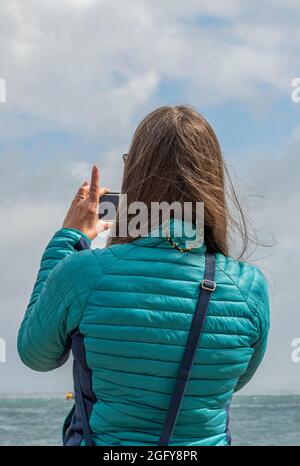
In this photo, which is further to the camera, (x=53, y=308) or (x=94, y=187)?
(x=94, y=187)

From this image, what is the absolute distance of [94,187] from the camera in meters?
2.58

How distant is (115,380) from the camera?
7.50ft

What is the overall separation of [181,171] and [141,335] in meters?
0.53

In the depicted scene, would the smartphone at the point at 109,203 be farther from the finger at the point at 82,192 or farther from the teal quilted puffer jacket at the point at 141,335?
the teal quilted puffer jacket at the point at 141,335

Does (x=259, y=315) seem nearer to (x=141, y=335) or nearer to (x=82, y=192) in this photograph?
(x=141, y=335)

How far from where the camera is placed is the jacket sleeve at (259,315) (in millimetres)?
2438

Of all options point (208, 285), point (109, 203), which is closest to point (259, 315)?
point (208, 285)

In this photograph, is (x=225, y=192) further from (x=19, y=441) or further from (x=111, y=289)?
(x=19, y=441)

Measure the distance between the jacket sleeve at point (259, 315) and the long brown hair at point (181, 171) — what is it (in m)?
0.15

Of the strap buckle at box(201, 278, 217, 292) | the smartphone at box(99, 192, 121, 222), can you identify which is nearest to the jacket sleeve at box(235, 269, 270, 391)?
the strap buckle at box(201, 278, 217, 292)

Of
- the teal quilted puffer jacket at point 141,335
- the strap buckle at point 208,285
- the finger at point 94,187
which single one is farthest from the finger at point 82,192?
the strap buckle at point 208,285
